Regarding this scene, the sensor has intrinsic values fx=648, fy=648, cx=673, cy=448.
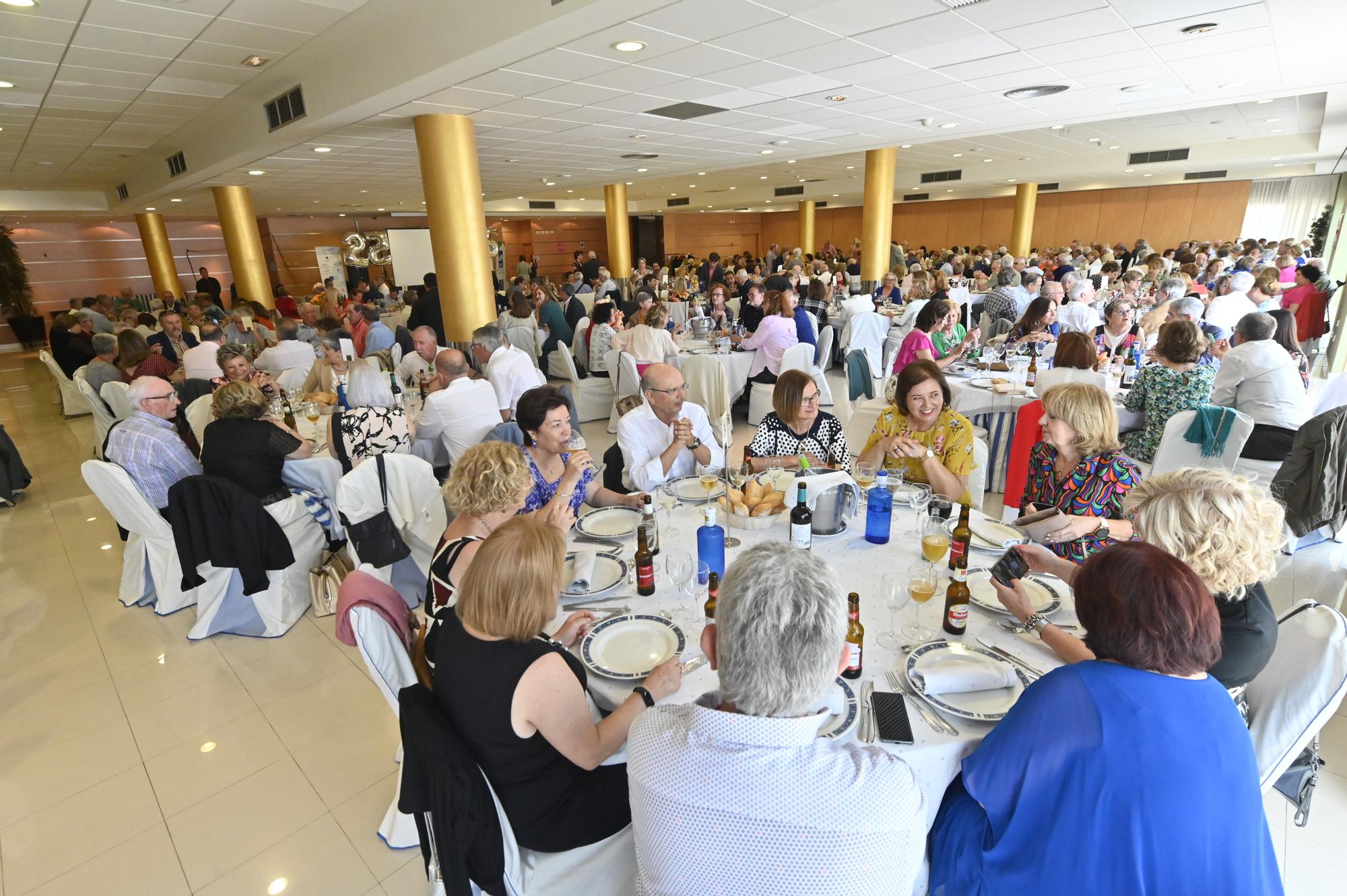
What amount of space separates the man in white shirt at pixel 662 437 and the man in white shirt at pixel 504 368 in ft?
6.53

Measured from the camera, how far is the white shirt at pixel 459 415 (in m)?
4.01

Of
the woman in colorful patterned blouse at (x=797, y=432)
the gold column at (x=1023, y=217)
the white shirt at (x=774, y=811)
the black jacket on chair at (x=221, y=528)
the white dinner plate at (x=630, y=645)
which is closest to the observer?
the white shirt at (x=774, y=811)

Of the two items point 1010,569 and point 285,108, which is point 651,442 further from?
point 285,108

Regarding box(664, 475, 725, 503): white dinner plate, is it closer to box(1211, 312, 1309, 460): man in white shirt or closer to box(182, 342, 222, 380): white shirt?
box(1211, 312, 1309, 460): man in white shirt

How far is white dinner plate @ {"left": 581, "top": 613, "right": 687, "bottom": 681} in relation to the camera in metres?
1.65

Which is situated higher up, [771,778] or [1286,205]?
[1286,205]

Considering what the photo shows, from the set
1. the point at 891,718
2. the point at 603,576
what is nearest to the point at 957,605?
the point at 891,718

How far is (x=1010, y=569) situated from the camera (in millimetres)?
1807

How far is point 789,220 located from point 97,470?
1040 inches

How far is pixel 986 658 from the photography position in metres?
1.60

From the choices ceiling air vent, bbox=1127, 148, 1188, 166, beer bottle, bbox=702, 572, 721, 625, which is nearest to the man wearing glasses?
beer bottle, bbox=702, 572, 721, 625

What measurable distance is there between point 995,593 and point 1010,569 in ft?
0.43

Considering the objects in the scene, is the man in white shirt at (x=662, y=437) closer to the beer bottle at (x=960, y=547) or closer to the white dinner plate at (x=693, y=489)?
the white dinner plate at (x=693, y=489)

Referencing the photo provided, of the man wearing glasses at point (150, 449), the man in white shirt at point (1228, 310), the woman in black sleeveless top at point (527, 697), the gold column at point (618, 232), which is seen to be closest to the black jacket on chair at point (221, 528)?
the man wearing glasses at point (150, 449)
